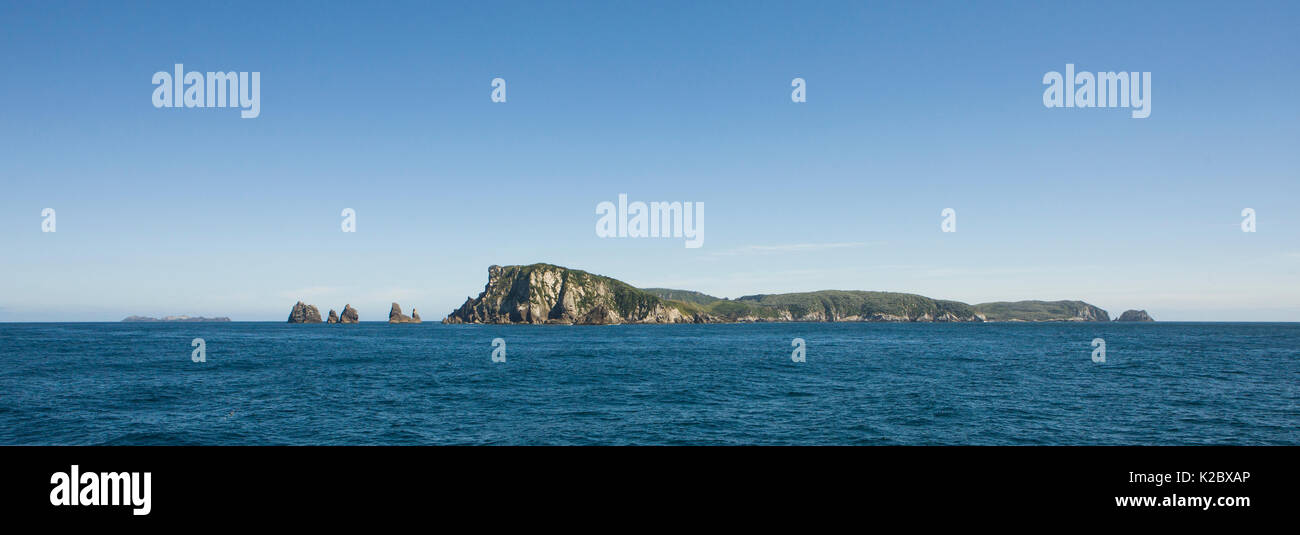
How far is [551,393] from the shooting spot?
48312mm

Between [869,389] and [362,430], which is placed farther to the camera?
[869,389]

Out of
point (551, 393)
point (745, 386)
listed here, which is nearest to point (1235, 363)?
point (745, 386)
